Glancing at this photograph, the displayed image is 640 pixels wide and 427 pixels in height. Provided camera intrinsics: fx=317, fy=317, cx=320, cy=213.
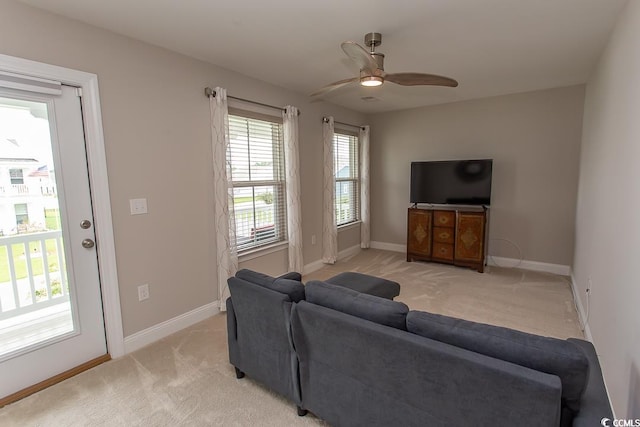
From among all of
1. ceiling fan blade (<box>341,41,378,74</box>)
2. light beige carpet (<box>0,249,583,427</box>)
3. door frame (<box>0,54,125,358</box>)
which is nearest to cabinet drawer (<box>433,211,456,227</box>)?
light beige carpet (<box>0,249,583,427</box>)

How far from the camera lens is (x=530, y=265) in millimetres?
4449

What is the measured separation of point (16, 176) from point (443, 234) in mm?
4546

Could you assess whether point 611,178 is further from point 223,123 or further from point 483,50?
point 223,123

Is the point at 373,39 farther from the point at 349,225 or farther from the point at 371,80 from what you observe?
the point at 349,225

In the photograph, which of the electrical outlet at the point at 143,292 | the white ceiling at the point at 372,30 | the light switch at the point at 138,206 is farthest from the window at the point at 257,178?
the electrical outlet at the point at 143,292

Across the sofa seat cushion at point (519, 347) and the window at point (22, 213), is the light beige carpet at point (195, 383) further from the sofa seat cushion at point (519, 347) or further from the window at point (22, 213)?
the window at point (22, 213)

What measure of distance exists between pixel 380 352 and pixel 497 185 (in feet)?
13.4

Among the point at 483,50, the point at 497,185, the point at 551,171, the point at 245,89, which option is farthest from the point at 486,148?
the point at 245,89

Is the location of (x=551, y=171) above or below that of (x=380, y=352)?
above

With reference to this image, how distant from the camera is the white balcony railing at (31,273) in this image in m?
2.00

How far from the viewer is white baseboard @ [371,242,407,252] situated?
5559 mm

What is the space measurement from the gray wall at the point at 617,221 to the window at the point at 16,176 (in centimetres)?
350

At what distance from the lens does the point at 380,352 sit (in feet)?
4.58

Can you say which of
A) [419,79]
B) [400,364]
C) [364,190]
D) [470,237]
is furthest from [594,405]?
[364,190]
